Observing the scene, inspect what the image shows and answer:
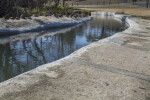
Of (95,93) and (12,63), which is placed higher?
(95,93)

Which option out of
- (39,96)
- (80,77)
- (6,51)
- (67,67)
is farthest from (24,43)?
(39,96)

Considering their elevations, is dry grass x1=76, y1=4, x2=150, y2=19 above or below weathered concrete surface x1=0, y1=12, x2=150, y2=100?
above

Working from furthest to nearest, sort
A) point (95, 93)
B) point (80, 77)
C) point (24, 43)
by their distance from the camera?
point (24, 43) → point (80, 77) → point (95, 93)

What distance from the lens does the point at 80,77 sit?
4.06 metres

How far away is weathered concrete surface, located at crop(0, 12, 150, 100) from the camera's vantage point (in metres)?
3.29

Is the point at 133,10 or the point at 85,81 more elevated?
the point at 133,10

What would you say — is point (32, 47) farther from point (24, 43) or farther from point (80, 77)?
point (80, 77)

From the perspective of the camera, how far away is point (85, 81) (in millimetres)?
3863

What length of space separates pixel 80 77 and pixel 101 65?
1042 millimetres

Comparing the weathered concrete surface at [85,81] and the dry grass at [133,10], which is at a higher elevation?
the dry grass at [133,10]

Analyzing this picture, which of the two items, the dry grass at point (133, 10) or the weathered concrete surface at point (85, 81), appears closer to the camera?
the weathered concrete surface at point (85, 81)

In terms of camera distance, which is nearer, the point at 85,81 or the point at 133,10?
the point at 85,81

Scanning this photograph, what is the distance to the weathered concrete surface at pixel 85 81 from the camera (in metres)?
3.29

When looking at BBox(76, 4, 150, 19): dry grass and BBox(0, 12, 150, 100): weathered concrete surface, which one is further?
BBox(76, 4, 150, 19): dry grass
